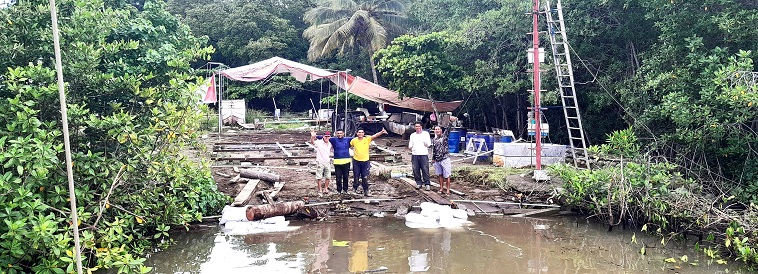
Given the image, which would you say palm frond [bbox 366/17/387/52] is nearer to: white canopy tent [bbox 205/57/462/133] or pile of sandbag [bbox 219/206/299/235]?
white canopy tent [bbox 205/57/462/133]

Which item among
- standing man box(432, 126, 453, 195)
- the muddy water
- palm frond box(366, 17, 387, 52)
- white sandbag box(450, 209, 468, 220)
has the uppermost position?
palm frond box(366, 17, 387, 52)

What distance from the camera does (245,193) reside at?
10.1 meters

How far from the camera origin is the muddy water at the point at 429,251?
6.93 m

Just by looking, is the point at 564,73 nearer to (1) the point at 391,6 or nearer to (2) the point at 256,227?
(2) the point at 256,227

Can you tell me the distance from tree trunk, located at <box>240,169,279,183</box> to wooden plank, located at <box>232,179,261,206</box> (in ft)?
1.30

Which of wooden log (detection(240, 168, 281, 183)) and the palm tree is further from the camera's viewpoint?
the palm tree

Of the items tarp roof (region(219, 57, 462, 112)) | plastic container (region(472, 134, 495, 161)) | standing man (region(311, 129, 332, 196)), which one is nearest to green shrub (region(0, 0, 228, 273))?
standing man (region(311, 129, 332, 196))

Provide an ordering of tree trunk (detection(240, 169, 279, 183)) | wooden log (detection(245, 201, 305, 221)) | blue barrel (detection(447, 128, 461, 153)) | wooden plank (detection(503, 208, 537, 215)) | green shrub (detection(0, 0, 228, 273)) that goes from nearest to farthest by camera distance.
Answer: green shrub (detection(0, 0, 228, 273)), wooden log (detection(245, 201, 305, 221)), wooden plank (detection(503, 208, 537, 215)), tree trunk (detection(240, 169, 279, 183)), blue barrel (detection(447, 128, 461, 153))

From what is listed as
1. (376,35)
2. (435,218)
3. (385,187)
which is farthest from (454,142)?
(376,35)

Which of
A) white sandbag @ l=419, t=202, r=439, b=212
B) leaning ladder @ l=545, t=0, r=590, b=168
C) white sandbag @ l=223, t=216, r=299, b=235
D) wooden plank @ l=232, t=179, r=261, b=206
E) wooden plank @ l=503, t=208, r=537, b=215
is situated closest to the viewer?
white sandbag @ l=223, t=216, r=299, b=235

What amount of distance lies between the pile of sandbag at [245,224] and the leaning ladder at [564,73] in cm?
588

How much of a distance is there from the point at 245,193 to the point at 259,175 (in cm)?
184

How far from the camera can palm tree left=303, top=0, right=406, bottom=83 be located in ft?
93.7

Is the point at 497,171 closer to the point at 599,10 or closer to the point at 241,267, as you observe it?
the point at 599,10
